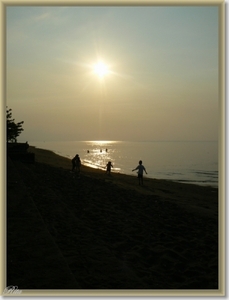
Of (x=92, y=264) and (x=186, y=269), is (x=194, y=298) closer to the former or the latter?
(x=186, y=269)

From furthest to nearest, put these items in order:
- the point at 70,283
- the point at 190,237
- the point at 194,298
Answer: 1. the point at 190,237
2. the point at 194,298
3. the point at 70,283

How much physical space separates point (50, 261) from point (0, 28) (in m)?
4.50

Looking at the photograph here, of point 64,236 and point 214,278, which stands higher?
point 64,236

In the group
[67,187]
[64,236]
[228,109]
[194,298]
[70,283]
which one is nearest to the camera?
[70,283]

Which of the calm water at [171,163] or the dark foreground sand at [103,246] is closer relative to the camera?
the dark foreground sand at [103,246]

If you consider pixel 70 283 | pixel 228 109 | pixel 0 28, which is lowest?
pixel 70 283

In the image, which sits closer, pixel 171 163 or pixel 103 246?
pixel 103 246

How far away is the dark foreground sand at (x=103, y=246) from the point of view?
501 cm

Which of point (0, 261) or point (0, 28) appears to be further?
point (0, 28)

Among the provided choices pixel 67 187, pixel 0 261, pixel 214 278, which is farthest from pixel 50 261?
pixel 67 187

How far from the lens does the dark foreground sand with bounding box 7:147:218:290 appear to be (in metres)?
5.01

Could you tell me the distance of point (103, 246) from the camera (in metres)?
6.39

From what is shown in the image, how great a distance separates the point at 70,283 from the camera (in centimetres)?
475

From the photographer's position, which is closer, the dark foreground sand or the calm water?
the dark foreground sand
